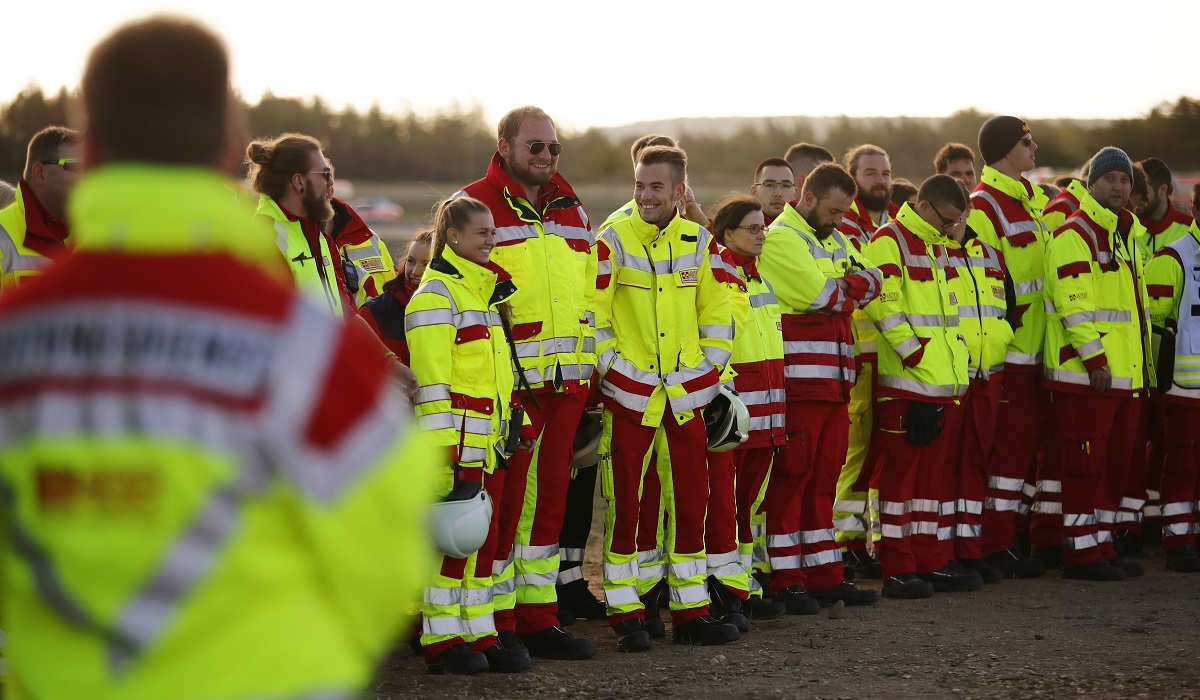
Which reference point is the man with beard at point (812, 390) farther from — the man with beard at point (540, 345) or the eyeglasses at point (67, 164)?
the eyeglasses at point (67, 164)

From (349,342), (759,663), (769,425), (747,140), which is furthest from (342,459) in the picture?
(747,140)

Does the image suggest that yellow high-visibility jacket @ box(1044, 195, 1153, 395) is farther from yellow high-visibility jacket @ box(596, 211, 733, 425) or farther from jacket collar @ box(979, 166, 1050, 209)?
yellow high-visibility jacket @ box(596, 211, 733, 425)

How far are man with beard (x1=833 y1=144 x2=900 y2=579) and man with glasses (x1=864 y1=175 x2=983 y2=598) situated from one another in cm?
41

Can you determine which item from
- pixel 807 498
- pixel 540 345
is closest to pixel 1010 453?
pixel 807 498

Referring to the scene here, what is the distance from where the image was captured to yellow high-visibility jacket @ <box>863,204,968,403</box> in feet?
27.7

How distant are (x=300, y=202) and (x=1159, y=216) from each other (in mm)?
7746

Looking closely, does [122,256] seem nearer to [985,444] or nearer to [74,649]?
[74,649]

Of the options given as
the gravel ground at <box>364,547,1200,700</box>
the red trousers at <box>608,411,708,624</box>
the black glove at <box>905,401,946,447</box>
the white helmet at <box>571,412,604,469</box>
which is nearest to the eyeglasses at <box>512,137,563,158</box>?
the red trousers at <box>608,411,708,624</box>

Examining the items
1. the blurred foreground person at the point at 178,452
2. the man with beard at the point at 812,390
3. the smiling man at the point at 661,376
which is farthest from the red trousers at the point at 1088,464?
the blurred foreground person at the point at 178,452

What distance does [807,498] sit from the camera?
827 cm

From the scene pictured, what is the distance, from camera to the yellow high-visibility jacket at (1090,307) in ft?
29.9

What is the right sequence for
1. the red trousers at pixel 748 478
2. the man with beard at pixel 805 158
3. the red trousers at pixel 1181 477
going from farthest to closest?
1. the man with beard at pixel 805 158
2. the red trousers at pixel 1181 477
3. the red trousers at pixel 748 478

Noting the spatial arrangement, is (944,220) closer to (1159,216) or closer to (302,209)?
(1159,216)

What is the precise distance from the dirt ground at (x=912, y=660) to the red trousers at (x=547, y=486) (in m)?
0.29
